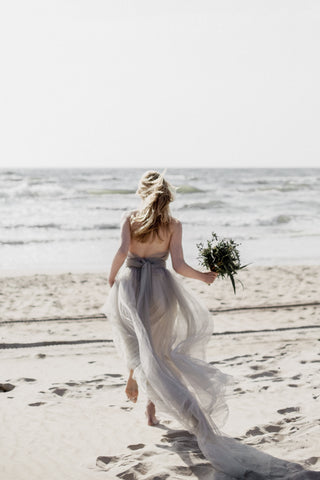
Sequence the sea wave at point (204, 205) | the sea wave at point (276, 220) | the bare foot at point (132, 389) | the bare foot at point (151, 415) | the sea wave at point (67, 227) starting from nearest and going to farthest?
the bare foot at point (132, 389)
the bare foot at point (151, 415)
the sea wave at point (67, 227)
the sea wave at point (276, 220)
the sea wave at point (204, 205)

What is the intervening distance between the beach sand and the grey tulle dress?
18 centimetres

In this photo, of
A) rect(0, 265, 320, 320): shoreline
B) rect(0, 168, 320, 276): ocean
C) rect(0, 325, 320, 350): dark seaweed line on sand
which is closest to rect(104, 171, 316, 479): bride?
rect(0, 168, 320, 276): ocean

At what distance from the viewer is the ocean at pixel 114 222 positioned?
14.6 meters

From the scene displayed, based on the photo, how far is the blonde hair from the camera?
13.8 ft

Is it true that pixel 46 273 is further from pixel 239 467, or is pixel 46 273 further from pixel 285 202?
pixel 285 202

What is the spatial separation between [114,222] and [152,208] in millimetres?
18812

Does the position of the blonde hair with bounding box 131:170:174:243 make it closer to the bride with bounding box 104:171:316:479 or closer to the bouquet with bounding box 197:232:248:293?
the bride with bounding box 104:171:316:479

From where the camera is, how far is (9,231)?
20.3 metres

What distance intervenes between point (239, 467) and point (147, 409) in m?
1.19

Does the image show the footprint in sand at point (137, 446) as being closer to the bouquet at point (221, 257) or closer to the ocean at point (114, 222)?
the bouquet at point (221, 257)

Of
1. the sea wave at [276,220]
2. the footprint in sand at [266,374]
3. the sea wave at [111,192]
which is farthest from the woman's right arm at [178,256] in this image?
the sea wave at [111,192]

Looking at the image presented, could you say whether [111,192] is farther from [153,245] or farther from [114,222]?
[153,245]

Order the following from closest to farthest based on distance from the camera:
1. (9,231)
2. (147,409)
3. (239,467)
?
(239,467)
(147,409)
(9,231)

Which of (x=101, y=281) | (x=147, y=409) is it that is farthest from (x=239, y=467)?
(x=101, y=281)
